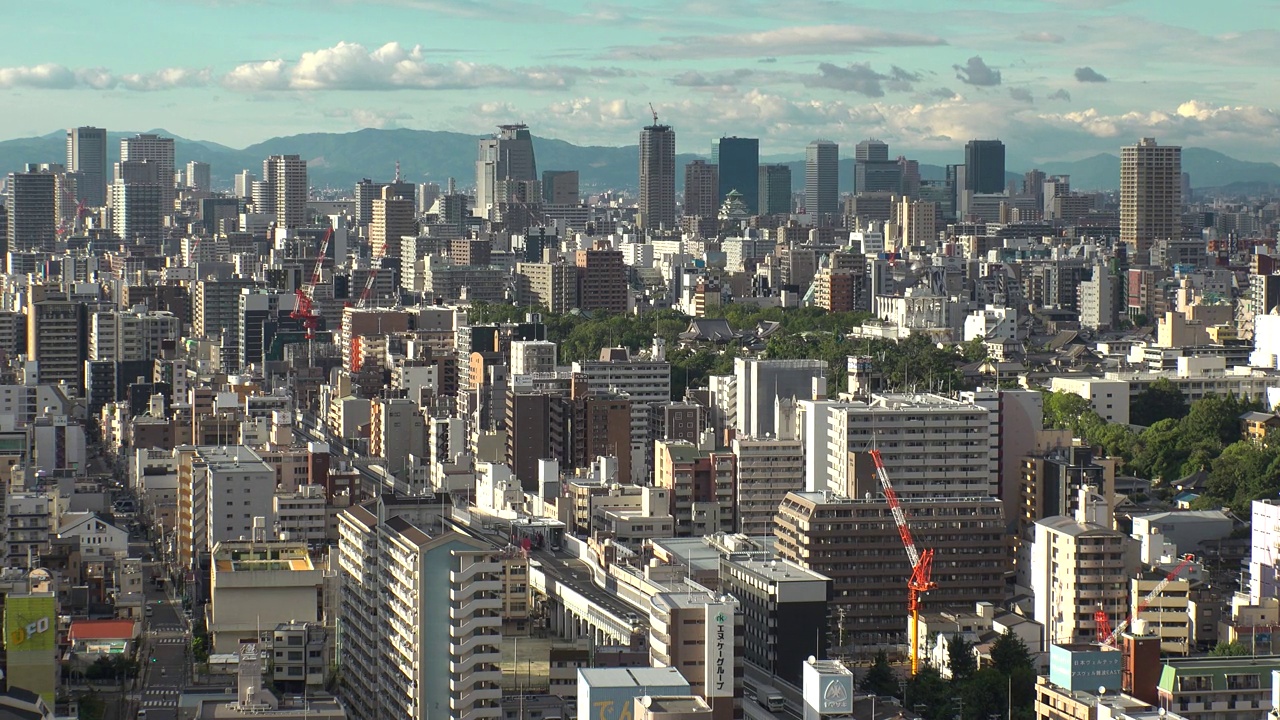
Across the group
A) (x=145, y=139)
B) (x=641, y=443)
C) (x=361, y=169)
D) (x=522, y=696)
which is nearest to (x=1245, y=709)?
(x=522, y=696)

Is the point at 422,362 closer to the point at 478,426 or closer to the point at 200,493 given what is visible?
the point at 478,426

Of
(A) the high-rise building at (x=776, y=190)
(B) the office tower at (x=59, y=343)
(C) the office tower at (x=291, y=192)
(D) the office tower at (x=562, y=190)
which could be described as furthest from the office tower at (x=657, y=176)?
(B) the office tower at (x=59, y=343)

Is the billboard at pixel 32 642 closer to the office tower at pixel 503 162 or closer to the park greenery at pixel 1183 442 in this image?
the park greenery at pixel 1183 442

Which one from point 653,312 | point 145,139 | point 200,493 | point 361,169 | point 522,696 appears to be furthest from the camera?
point 361,169

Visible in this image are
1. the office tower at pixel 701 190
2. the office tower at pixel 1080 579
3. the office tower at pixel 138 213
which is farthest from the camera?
the office tower at pixel 701 190

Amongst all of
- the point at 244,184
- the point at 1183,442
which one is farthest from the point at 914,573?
the point at 244,184

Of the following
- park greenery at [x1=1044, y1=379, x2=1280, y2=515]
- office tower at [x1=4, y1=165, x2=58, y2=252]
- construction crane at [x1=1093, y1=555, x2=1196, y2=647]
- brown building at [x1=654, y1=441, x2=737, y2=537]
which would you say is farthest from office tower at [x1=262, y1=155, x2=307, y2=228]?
construction crane at [x1=1093, y1=555, x2=1196, y2=647]
